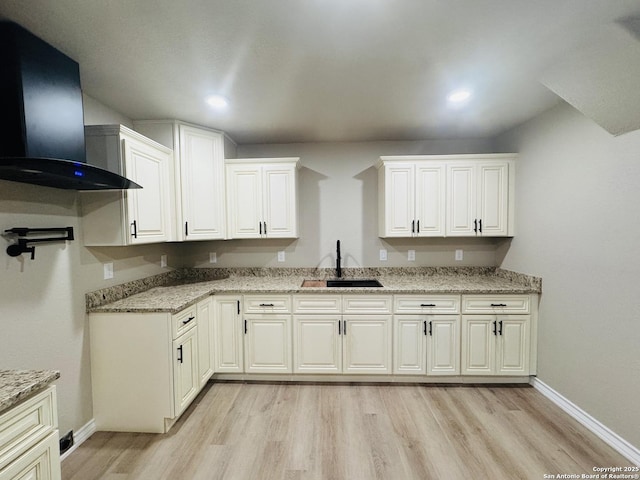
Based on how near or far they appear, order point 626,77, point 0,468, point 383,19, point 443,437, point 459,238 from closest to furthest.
→ point 0,468
point 383,19
point 626,77
point 443,437
point 459,238

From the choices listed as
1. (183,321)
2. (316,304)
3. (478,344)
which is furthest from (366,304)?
(183,321)

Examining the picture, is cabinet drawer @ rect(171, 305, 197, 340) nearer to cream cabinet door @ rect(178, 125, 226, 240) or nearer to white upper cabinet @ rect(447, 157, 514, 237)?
cream cabinet door @ rect(178, 125, 226, 240)

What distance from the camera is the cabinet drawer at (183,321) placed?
192 cm

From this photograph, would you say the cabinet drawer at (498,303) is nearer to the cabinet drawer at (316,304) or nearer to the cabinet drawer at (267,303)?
the cabinet drawer at (316,304)

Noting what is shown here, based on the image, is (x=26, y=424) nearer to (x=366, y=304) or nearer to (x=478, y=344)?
(x=366, y=304)

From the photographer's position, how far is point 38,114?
4.35 ft

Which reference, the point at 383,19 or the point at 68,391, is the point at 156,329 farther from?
the point at 383,19

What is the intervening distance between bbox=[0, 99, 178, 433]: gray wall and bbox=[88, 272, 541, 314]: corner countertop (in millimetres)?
207

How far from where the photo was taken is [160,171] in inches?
87.7

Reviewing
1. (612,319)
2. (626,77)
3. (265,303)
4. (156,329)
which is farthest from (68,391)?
(626,77)

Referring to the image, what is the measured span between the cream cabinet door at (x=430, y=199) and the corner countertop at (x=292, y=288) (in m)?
0.55

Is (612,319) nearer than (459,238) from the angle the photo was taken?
Yes

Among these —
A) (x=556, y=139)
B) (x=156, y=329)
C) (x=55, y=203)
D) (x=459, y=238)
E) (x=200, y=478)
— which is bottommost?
(x=200, y=478)

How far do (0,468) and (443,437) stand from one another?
228cm
